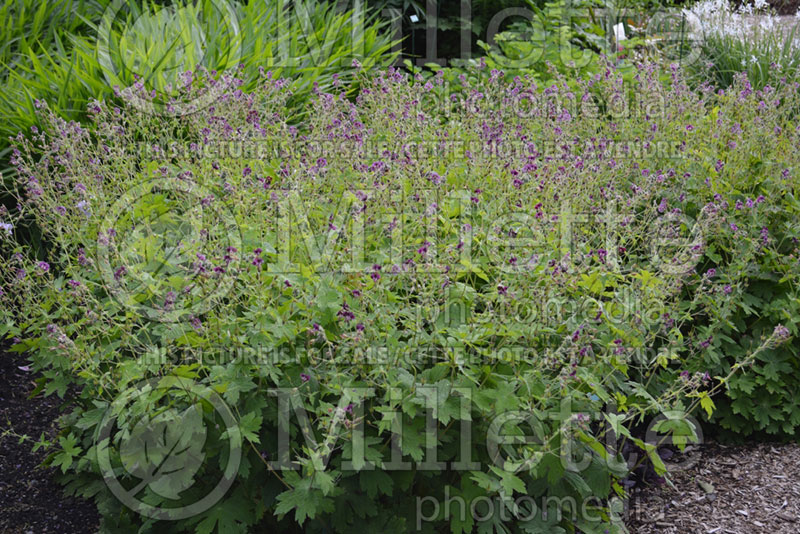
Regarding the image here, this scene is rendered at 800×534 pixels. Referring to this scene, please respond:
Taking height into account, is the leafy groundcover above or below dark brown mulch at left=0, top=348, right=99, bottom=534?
above

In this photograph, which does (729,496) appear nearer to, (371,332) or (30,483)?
(371,332)

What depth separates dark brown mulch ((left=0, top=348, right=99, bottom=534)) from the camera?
126 inches

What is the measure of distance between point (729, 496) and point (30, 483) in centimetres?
312

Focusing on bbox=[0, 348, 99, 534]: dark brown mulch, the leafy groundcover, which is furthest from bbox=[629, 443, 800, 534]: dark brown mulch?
bbox=[0, 348, 99, 534]: dark brown mulch

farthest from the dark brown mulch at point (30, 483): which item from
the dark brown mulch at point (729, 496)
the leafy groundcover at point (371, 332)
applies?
the dark brown mulch at point (729, 496)

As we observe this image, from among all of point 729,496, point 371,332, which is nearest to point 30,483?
point 371,332

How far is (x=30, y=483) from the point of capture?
341cm

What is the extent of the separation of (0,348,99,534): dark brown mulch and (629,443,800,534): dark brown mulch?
7.89ft

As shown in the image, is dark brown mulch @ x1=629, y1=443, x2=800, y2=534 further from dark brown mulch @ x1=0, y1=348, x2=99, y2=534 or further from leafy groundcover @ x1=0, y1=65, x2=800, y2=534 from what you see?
dark brown mulch @ x1=0, y1=348, x2=99, y2=534

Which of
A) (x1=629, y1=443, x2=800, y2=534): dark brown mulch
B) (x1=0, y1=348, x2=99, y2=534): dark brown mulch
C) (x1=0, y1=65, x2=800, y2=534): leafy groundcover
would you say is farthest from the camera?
(x1=629, y1=443, x2=800, y2=534): dark brown mulch

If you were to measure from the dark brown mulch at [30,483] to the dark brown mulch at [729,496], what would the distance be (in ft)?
7.89

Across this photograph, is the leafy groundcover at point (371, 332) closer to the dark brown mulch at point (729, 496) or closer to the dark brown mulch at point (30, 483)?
the dark brown mulch at point (729, 496)

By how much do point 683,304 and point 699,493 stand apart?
0.87m

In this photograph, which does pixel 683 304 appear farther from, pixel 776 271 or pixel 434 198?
pixel 434 198
